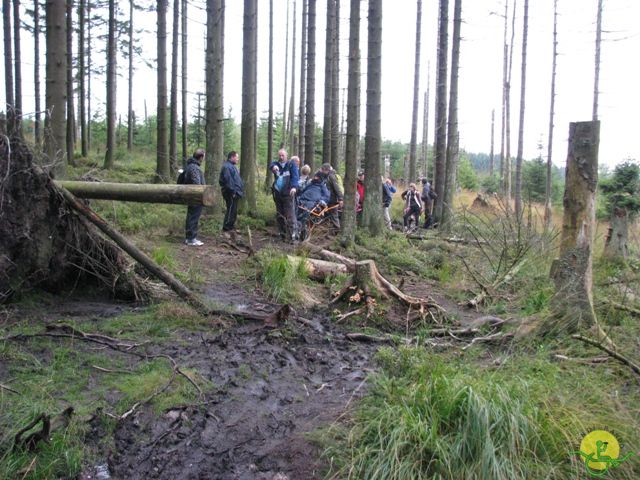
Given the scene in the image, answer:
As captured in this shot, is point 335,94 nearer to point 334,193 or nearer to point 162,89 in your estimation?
point 334,193

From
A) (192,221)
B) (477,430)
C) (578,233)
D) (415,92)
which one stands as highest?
(415,92)

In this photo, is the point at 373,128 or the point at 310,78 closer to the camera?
the point at 373,128

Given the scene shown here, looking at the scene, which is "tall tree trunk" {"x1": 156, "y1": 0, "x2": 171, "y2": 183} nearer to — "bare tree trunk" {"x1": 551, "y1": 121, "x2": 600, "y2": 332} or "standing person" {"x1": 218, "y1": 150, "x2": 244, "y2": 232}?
"standing person" {"x1": 218, "y1": 150, "x2": 244, "y2": 232}

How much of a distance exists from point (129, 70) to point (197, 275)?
24234mm

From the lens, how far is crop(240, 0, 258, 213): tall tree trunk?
549 inches

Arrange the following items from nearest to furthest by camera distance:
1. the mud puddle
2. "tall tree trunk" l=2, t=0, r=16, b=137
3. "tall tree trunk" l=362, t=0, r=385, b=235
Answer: the mud puddle, "tall tree trunk" l=362, t=0, r=385, b=235, "tall tree trunk" l=2, t=0, r=16, b=137

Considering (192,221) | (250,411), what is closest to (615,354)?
(250,411)

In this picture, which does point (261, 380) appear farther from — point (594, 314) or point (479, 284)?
point (479, 284)

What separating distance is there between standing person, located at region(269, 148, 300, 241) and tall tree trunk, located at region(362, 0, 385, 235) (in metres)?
2.12

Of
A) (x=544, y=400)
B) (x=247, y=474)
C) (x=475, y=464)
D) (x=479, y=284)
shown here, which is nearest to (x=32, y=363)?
(x=247, y=474)

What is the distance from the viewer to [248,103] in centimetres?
1432

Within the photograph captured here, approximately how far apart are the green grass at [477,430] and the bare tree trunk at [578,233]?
134 centimetres

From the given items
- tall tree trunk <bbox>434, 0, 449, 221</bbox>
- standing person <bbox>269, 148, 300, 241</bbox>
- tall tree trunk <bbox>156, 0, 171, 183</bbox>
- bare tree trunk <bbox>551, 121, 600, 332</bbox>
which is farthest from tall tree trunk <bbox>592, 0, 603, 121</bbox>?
bare tree trunk <bbox>551, 121, 600, 332</bbox>

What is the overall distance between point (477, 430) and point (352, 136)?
9.60m
